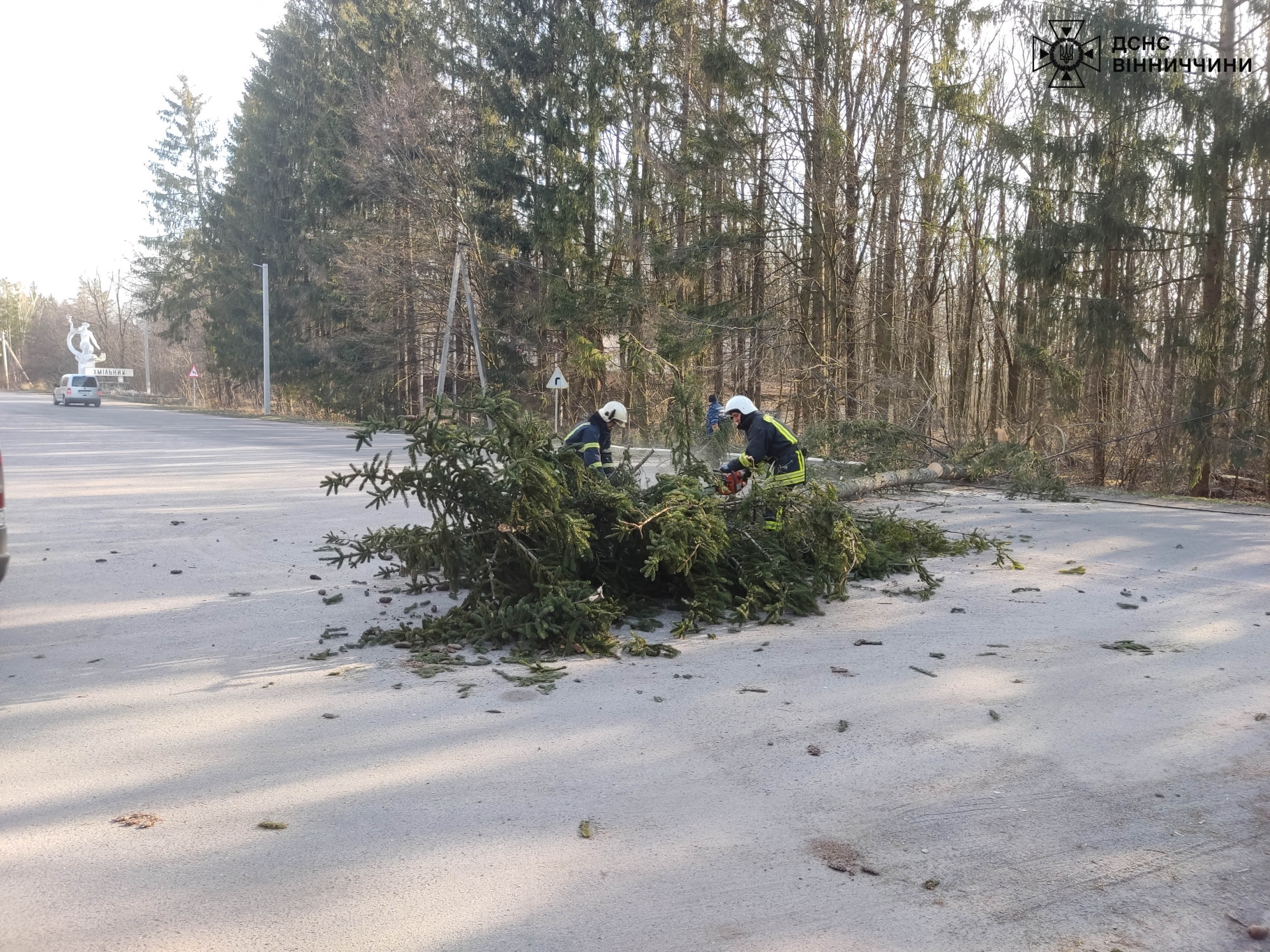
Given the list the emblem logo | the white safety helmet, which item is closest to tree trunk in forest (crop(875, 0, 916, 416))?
the emblem logo

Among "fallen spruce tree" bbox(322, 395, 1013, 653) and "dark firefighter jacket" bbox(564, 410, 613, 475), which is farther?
"dark firefighter jacket" bbox(564, 410, 613, 475)

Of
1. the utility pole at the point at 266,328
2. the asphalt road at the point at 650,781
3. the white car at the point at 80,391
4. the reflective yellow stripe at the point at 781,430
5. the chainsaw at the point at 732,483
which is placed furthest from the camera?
the white car at the point at 80,391

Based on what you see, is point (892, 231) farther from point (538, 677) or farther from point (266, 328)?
point (266, 328)

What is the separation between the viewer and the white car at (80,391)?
2026 inches

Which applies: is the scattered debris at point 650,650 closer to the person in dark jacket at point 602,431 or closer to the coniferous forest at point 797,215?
the person in dark jacket at point 602,431

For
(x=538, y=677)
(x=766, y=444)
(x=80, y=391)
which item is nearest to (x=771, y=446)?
(x=766, y=444)

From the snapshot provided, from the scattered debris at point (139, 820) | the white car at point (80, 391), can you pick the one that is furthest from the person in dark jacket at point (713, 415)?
the white car at point (80, 391)

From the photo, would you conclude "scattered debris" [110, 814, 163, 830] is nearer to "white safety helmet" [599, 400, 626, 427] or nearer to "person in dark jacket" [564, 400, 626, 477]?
"person in dark jacket" [564, 400, 626, 477]

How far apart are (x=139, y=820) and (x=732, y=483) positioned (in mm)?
5928

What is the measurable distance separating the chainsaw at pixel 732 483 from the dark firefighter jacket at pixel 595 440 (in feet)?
3.34

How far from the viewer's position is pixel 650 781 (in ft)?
14.5

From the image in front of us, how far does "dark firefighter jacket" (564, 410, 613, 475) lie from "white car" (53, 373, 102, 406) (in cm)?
4903

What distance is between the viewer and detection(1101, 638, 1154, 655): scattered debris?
6.61m

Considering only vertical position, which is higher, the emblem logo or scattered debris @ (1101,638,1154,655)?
the emblem logo
